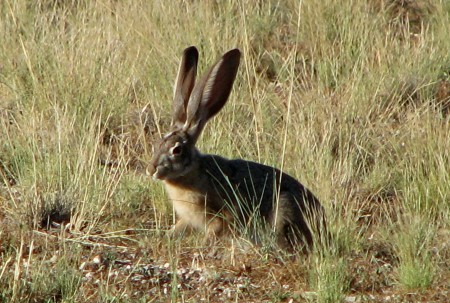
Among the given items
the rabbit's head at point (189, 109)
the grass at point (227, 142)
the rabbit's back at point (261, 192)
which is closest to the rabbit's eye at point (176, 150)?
the rabbit's head at point (189, 109)

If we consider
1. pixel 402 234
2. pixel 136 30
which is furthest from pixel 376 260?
pixel 136 30

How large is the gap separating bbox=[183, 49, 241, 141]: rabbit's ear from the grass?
14.4 inches

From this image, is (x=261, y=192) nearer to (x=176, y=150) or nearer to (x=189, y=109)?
(x=176, y=150)

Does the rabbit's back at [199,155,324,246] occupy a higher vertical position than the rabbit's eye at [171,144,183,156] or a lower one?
lower

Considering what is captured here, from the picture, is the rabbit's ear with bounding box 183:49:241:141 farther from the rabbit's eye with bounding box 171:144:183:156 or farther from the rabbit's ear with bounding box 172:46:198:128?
the rabbit's eye with bounding box 171:144:183:156

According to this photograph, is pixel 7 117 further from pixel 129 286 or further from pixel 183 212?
pixel 129 286

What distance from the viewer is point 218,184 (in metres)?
5.77

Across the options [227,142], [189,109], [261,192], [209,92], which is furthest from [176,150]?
[227,142]

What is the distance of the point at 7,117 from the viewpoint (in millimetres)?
6719

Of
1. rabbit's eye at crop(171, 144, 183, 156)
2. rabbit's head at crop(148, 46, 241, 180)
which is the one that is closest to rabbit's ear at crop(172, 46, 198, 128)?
rabbit's head at crop(148, 46, 241, 180)

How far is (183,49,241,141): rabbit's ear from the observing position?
5832 mm

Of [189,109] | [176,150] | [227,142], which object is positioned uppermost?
[189,109]

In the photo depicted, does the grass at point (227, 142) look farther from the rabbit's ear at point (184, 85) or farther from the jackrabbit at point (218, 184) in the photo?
the rabbit's ear at point (184, 85)

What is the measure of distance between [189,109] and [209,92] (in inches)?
5.9
